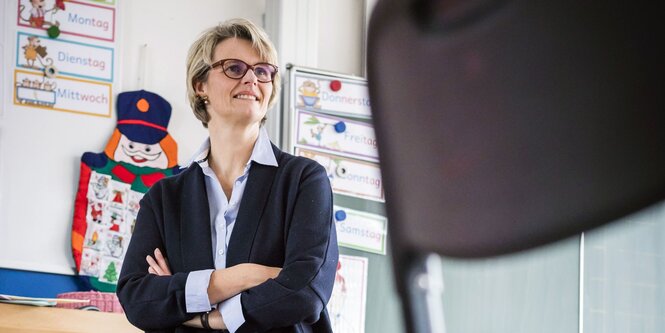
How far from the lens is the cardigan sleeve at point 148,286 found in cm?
138

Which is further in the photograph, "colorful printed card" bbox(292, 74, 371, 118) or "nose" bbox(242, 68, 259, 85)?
"colorful printed card" bbox(292, 74, 371, 118)

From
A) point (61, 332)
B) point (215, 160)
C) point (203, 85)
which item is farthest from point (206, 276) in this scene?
point (61, 332)

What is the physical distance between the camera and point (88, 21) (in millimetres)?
3414

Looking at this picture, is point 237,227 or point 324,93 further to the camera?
point 324,93

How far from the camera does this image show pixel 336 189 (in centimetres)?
339

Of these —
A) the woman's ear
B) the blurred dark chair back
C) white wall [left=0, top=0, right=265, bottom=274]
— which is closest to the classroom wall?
white wall [left=0, top=0, right=265, bottom=274]

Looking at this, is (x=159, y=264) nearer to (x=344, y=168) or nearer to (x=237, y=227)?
(x=237, y=227)

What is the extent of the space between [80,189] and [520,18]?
3126mm

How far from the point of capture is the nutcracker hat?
11.1ft

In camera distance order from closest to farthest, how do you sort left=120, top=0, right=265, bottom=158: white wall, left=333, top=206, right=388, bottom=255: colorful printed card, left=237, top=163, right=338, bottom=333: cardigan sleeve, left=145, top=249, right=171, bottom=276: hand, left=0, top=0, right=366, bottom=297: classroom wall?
left=237, top=163, right=338, bottom=333: cardigan sleeve
left=145, top=249, right=171, bottom=276: hand
left=0, top=0, right=366, bottom=297: classroom wall
left=333, top=206, right=388, bottom=255: colorful printed card
left=120, top=0, right=265, bottom=158: white wall

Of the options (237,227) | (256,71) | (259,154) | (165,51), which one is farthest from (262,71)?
(165,51)

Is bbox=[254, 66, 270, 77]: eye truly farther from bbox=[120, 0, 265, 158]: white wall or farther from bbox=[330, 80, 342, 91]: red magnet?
bbox=[120, 0, 265, 158]: white wall

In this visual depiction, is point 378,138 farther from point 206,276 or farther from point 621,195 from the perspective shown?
point 206,276

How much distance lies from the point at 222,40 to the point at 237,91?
0.10 metres
